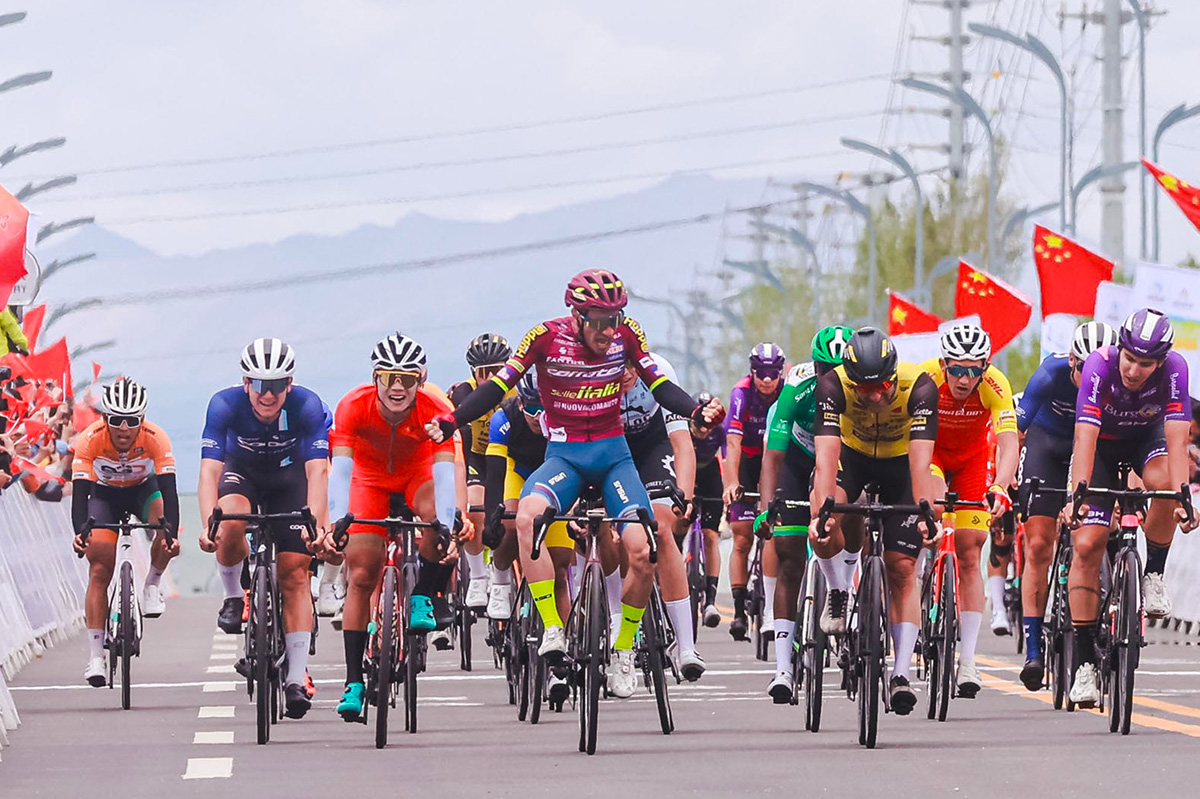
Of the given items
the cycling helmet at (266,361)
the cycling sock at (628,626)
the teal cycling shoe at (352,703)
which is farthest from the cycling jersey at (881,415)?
the cycling helmet at (266,361)

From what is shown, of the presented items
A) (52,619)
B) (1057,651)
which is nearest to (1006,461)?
(1057,651)

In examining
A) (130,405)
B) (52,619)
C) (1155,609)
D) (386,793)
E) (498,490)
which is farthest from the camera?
(52,619)

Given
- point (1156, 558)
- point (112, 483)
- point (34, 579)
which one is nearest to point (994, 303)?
point (34, 579)

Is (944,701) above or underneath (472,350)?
underneath

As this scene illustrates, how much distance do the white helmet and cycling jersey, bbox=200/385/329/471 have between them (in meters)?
3.44

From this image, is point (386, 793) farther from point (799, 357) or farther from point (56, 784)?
point (799, 357)

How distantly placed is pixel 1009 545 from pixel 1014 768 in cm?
913

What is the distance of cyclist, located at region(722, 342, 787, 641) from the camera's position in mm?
19719

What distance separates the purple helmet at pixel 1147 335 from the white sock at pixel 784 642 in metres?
2.28

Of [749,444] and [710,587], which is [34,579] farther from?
[749,444]

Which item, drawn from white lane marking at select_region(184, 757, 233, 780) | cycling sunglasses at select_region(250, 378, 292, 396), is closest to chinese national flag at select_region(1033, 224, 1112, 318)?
cycling sunglasses at select_region(250, 378, 292, 396)

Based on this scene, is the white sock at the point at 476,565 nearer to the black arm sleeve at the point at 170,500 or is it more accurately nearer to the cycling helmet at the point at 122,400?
the black arm sleeve at the point at 170,500

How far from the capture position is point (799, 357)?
124250 millimetres

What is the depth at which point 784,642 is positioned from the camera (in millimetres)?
14828
